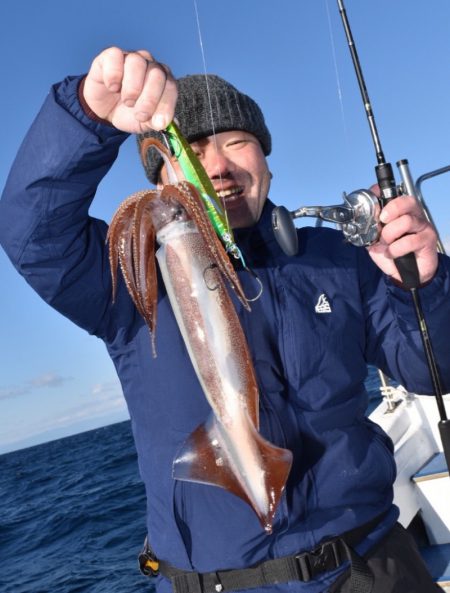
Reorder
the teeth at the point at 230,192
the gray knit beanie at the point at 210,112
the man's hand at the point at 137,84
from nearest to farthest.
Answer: the man's hand at the point at 137,84, the teeth at the point at 230,192, the gray knit beanie at the point at 210,112

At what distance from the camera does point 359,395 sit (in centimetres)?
301

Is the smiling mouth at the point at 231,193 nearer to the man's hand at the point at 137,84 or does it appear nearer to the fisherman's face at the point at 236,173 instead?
the fisherman's face at the point at 236,173

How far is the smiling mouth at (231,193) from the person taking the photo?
3418 millimetres

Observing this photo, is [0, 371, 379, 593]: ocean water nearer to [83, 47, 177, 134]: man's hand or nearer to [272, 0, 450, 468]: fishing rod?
[272, 0, 450, 468]: fishing rod

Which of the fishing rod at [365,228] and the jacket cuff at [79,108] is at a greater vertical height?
the jacket cuff at [79,108]

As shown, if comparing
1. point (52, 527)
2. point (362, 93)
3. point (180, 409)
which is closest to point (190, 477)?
point (180, 409)

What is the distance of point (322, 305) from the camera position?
3.02 m

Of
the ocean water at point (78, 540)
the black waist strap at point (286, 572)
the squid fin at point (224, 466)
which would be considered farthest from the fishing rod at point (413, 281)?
the ocean water at point (78, 540)

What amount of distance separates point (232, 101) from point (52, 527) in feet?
60.3

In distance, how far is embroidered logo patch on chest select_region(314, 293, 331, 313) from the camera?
300 cm

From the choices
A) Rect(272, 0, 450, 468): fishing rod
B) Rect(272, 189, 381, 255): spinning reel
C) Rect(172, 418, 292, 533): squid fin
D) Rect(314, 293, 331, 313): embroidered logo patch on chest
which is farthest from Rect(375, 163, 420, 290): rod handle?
Rect(172, 418, 292, 533): squid fin

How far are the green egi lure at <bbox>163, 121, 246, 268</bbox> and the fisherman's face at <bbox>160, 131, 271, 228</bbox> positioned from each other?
1189mm

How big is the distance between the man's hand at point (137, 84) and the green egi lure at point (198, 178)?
0.06m

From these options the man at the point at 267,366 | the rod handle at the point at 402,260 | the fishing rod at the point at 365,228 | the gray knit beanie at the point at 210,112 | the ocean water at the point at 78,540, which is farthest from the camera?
the ocean water at the point at 78,540
